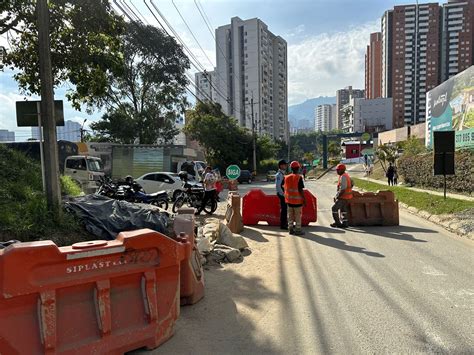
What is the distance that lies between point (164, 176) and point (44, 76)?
1236 centimetres

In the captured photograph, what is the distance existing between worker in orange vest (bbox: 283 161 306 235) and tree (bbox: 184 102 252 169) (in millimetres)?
Result: 40748

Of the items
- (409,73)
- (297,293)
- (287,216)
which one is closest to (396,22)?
(409,73)

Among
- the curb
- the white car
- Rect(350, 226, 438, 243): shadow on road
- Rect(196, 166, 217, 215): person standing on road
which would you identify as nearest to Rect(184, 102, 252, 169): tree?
the white car

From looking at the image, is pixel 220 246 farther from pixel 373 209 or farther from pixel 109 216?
pixel 373 209

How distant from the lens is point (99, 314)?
3258 millimetres

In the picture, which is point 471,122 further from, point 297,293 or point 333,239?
point 297,293

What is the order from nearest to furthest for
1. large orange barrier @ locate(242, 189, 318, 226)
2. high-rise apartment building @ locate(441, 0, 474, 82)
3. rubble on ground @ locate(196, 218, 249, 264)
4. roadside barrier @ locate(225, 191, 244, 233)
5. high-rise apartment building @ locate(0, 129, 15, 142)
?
1. rubble on ground @ locate(196, 218, 249, 264)
2. roadside barrier @ locate(225, 191, 244, 233)
3. large orange barrier @ locate(242, 189, 318, 226)
4. high-rise apartment building @ locate(0, 129, 15, 142)
5. high-rise apartment building @ locate(441, 0, 474, 82)

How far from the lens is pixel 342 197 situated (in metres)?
10.0

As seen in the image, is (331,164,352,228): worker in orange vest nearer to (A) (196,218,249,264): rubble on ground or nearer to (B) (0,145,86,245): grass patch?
(A) (196,218,249,264): rubble on ground

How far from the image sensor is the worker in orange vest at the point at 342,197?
10016mm

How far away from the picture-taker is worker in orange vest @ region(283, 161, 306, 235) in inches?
358

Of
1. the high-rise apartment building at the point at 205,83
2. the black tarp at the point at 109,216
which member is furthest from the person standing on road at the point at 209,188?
the high-rise apartment building at the point at 205,83

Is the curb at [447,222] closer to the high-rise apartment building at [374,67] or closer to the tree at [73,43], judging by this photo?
the tree at [73,43]

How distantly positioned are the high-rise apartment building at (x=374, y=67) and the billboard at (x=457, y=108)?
7165 cm
